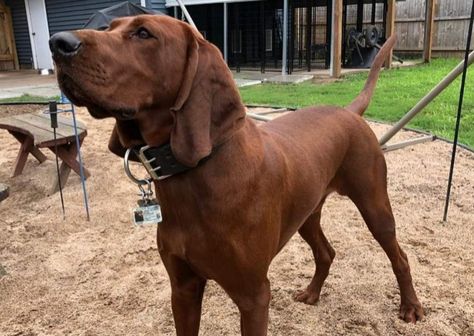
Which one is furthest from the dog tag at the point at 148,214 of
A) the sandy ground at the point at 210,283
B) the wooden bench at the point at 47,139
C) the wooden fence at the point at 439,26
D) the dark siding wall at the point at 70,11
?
the wooden fence at the point at 439,26

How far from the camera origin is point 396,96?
10.1 m

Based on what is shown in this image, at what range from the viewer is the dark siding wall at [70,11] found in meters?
17.8

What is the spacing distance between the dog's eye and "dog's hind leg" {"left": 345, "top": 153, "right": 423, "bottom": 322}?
1520mm

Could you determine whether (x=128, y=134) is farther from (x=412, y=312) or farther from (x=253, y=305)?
(x=412, y=312)

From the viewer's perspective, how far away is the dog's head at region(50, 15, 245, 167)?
166 cm

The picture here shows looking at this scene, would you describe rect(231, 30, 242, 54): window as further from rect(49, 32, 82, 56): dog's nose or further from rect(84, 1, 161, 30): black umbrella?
rect(49, 32, 82, 56): dog's nose

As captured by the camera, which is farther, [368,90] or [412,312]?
[368,90]

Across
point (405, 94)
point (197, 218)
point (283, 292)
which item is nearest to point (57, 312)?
point (283, 292)

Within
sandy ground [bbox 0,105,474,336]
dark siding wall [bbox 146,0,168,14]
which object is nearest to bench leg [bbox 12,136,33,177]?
sandy ground [bbox 0,105,474,336]

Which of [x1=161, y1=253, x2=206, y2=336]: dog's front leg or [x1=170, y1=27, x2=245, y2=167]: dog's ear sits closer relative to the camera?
[x1=170, y1=27, x2=245, y2=167]: dog's ear

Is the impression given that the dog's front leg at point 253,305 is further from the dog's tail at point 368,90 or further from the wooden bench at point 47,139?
the wooden bench at point 47,139

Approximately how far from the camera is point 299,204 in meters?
2.49

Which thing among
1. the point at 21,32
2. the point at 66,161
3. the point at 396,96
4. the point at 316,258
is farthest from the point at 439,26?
the point at 316,258

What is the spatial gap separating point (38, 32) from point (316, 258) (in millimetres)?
19655
